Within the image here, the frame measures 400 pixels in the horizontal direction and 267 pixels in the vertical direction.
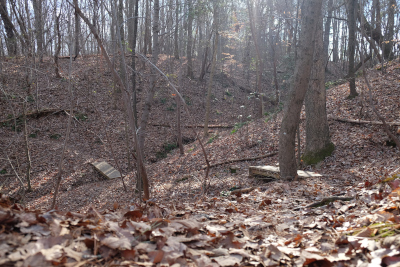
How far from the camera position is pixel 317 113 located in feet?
26.2

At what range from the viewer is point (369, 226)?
7.09ft

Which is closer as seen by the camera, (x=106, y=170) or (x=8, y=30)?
(x=106, y=170)

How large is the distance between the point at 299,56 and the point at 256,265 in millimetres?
4763

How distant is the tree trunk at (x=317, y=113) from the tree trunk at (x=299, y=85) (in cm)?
222

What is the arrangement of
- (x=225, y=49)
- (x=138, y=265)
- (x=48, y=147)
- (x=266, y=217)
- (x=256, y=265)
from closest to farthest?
1. (x=138, y=265)
2. (x=256, y=265)
3. (x=266, y=217)
4. (x=48, y=147)
5. (x=225, y=49)

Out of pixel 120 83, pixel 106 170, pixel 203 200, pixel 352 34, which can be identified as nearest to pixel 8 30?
pixel 106 170

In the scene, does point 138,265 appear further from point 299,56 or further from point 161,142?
Answer: point 161,142

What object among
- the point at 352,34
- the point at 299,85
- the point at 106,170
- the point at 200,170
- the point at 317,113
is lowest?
the point at 106,170

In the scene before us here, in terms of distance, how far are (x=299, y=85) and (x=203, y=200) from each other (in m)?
3.04

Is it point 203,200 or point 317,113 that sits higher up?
point 317,113

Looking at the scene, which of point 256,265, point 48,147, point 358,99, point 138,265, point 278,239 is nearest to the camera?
point 138,265

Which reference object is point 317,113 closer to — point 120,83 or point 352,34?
point 352,34

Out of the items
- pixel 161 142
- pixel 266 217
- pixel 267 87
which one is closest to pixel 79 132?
pixel 161 142

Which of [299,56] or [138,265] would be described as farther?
[299,56]
